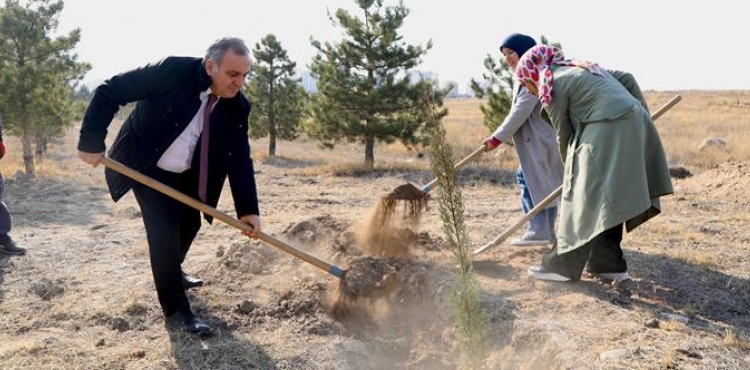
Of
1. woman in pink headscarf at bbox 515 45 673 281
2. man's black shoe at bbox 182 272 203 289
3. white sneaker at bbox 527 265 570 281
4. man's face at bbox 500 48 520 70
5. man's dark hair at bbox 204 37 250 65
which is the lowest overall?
man's black shoe at bbox 182 272 203 289

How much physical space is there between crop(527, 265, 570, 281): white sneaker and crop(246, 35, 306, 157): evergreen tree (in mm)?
17335

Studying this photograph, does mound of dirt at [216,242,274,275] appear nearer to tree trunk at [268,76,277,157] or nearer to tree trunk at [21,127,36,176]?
tree trunk at [21,127,36,176]

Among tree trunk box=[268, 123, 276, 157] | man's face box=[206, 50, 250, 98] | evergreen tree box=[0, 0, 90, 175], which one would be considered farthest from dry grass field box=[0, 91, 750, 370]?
tree trunk box=[268, 123, 276, 157]

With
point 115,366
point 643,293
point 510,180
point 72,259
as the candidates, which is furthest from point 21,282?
point 510,180

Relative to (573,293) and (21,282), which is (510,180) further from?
(21,282)

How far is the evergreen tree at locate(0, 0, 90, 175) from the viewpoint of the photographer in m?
11.6

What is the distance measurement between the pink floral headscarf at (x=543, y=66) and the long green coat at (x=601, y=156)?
50 mm

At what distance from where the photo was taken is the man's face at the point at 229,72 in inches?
117

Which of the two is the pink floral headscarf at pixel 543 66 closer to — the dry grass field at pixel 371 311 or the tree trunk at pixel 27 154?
the dry grass field at pixel 371 311

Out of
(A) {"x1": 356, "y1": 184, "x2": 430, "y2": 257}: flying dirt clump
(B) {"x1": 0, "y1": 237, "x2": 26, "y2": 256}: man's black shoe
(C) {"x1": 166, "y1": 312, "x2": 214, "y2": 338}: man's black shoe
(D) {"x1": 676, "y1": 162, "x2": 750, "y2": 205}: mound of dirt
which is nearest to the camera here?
(C) {"x1": 166, "y1": 312, "x2": 214, "y2": 338}: man's black shoe

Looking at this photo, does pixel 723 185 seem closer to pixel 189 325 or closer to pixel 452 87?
pixel 452 87

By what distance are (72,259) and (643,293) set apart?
4.76 meters

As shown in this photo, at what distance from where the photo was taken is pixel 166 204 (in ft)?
10.6

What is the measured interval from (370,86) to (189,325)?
1119cm
